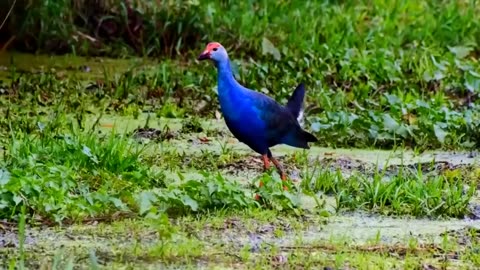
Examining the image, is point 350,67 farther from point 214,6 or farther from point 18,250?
point 18,250

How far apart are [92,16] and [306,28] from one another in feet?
5.53

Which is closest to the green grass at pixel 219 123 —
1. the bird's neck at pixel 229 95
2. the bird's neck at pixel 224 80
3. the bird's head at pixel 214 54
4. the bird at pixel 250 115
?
the bird at pixel 250 115

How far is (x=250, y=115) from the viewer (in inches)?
221

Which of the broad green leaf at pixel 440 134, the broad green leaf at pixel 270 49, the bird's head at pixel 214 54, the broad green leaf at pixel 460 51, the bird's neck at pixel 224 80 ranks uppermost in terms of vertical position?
the bird's head at pixel 214 54

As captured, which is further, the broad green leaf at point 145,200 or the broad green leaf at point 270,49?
the broad green leaf at point 270,49

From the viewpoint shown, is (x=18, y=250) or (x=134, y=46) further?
(x=134, y=46)

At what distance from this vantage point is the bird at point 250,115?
18.4 feet

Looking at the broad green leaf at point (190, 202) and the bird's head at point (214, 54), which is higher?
the bird's head at point (214, 54)

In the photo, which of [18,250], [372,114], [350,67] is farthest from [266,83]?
[18,250]

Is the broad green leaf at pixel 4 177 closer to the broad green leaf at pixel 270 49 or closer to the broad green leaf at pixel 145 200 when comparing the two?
the broad green leaf at pixel 145 200

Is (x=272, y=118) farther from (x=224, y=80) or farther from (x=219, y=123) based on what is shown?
(x=219, y=123)

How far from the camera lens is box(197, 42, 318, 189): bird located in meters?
5.60

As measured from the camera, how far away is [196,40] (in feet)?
32.0

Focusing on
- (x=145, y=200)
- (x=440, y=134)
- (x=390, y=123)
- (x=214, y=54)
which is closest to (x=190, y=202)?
(x=145, y=200)
